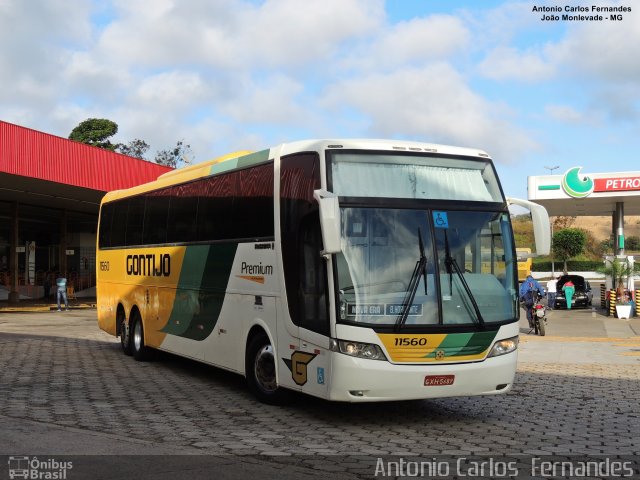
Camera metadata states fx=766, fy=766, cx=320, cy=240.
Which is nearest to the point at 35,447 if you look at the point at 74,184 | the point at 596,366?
the point at 596,366

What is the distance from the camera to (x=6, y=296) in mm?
38938

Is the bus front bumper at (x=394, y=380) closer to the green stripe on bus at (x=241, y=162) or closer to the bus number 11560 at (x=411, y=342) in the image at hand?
the bus number 11560 at (x=411, y=342)

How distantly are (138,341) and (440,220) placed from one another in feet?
27.0

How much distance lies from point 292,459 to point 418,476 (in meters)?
1.17

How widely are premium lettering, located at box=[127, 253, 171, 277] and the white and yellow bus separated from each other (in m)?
3.01

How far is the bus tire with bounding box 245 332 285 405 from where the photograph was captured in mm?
9461

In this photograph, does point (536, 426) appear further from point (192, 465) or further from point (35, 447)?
point (35, 447)

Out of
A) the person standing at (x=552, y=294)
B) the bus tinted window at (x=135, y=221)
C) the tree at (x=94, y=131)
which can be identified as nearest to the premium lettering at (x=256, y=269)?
the bus tinted window at (x=135, y=221)

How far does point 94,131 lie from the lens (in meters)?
91.9

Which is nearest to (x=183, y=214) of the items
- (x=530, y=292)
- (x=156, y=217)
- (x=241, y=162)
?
(x=156, y=217)

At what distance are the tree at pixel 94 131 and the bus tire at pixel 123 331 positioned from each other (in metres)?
79.8

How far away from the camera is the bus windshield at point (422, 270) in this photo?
7.96 metres

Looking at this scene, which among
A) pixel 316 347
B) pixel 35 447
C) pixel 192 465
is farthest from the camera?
pixel 316 347

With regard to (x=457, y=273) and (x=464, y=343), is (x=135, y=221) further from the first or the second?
(x=464, y=343)
